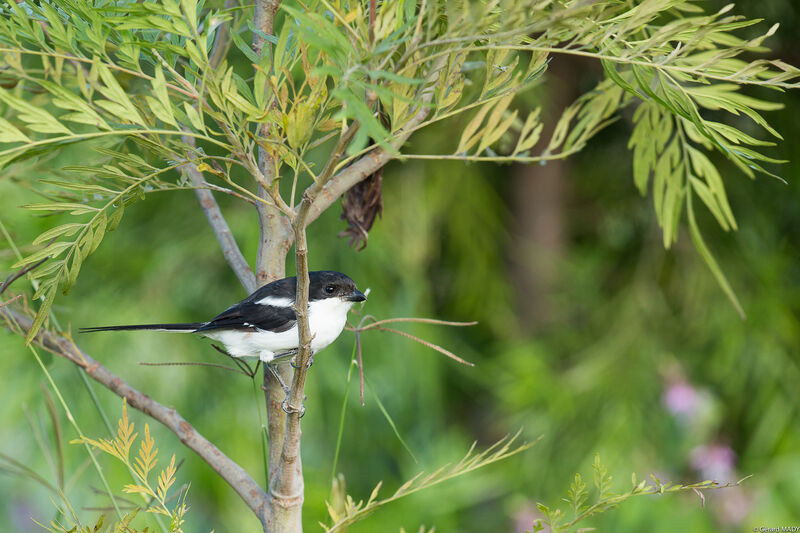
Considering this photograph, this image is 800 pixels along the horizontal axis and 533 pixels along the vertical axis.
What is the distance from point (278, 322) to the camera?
3.20ft

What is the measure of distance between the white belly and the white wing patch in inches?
1.2

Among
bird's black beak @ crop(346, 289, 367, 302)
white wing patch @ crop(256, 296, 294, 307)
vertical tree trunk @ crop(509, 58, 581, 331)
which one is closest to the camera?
white wing patch @ crop(256, 296, 294, 307)

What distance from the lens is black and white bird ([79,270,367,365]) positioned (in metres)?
0.88

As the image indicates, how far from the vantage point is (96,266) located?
7.66ft

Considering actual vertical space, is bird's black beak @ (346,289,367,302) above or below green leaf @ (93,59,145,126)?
below

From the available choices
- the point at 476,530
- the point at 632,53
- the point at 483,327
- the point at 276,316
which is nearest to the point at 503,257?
the point at 483,327

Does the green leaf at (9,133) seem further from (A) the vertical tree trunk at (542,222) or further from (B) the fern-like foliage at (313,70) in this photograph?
(A) the vertical tree trunk at (542,222)

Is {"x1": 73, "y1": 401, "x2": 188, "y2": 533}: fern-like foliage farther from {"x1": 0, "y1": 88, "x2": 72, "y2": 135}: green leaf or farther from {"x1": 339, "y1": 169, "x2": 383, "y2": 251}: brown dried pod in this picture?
{"x1": 339, "y1": 169, "x2": 383, "y2": 251}: brown dried pod

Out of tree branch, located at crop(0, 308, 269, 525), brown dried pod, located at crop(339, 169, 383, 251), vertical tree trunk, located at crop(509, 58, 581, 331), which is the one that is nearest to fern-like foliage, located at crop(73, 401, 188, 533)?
tree branch, located at crop(0, 308, 269, 525)

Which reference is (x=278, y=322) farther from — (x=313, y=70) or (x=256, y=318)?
(x=313, y=70)

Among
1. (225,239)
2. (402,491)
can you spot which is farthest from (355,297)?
(402,491)

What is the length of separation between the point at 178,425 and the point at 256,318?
0.23 metres

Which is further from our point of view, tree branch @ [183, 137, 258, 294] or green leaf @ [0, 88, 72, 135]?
tree branch @ [183, 137, 258, 294]

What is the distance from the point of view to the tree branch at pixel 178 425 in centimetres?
71
